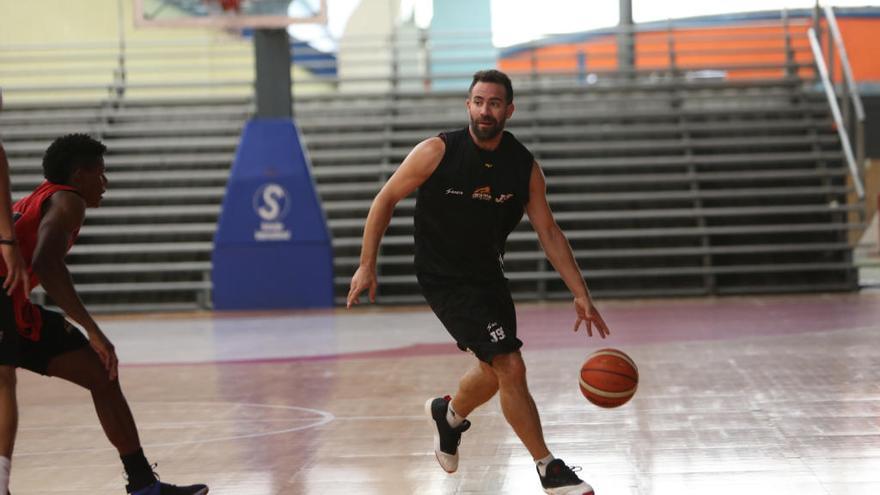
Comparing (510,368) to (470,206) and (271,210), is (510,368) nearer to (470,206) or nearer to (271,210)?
(470,206)

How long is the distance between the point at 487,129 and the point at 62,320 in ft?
6.57

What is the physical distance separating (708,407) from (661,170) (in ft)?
38.1

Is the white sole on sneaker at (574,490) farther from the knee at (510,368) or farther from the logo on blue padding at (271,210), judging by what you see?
the logo on blue padding at (271,210)

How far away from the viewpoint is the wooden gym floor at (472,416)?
629 cm

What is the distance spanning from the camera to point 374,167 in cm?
1945

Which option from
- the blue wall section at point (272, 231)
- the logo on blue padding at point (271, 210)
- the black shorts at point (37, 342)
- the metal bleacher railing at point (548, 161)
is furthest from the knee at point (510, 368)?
the metal bleacher railing at point (548, 161)

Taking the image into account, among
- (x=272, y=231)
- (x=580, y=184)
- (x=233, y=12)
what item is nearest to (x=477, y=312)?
(x=272, y=231)

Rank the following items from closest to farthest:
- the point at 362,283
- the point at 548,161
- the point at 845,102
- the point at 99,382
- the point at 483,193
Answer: the point at 99,382 → the point at 362,283 → the point at 483,193 → the point at 845,102 → the point at 548,161

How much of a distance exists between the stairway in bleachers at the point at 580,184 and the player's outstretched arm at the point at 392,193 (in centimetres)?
1195

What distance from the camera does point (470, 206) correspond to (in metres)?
6.05

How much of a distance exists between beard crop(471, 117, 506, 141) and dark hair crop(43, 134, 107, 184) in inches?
65.3

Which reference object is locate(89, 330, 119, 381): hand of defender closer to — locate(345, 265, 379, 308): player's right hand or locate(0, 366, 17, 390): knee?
locate(0, 366, 17, 390): knee

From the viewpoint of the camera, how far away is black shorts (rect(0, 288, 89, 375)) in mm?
5168

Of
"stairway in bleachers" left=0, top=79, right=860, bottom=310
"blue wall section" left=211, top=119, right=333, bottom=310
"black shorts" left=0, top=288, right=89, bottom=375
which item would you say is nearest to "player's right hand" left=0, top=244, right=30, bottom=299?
"black shorts" left=0, top=288, right=89, bottom=375
